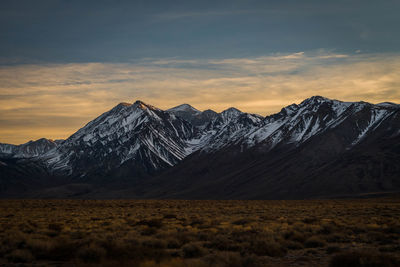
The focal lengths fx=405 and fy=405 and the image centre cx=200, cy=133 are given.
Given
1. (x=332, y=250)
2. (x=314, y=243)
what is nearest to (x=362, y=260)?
(x=332, y=250)

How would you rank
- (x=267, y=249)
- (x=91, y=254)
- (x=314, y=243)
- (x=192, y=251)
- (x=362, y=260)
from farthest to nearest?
(x=314, y=243)
(x=267, y=249)
(x=192, y=251)
(x=91, y=254)
(x=362, y=260)

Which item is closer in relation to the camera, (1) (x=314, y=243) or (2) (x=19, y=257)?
(2) (x=19, y=257)

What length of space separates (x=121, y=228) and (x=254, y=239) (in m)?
11.9

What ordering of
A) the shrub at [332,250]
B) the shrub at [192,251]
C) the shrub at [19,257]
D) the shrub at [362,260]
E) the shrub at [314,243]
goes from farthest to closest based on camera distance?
the shrub at [314,243] → the shrub at [332,250] → the shrub at [192,251] → the shrub at [19,257] → the shrub at [362,260]

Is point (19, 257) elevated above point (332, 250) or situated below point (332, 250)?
above

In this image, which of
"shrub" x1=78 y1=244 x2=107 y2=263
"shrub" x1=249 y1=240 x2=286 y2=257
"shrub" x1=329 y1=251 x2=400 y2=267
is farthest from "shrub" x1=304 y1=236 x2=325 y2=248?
"shrub" x1=78 y1=244 x2=107 y2=263

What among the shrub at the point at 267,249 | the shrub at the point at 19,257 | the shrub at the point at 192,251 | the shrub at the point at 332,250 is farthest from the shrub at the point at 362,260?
the shrub at the point at 19,257

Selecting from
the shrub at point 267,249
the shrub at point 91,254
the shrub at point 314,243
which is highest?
the shrub at point 91,254

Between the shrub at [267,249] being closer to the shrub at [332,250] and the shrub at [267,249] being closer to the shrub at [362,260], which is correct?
the shrub at [332,250]

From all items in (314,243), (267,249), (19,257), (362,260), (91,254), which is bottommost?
(314,243)

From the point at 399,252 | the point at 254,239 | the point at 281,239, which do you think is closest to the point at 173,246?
the point at 254,239

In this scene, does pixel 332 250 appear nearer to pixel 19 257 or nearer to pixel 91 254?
pixel 91 254

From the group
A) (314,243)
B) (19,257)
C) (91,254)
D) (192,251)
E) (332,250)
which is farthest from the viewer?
(314,243)

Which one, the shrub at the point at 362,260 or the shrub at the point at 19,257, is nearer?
the shrub at the point at 362,260
